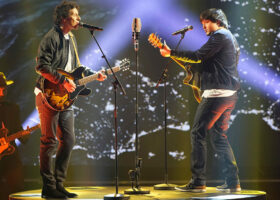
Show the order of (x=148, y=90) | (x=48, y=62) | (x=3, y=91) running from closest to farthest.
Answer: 1. (x=48, y=62)
2. (x=3, y=91)
3. (x=148, y=90)

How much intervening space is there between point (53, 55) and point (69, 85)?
30 centimetres

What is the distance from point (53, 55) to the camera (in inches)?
145

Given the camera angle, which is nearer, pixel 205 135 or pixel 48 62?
pixel 48 62

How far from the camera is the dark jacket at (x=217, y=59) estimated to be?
4.04 meters

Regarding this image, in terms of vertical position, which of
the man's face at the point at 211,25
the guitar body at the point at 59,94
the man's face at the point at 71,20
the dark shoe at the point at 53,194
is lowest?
the dark shoe at the point at 53,194

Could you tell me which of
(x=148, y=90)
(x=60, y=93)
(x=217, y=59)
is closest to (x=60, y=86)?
(x=60, y=93)

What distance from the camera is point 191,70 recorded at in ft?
14.0

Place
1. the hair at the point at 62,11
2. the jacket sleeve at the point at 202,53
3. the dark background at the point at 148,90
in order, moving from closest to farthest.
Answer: the hair at the point at 62,11, the jacket sleeve at the point at 202,53, the dark background at the point at 148,90

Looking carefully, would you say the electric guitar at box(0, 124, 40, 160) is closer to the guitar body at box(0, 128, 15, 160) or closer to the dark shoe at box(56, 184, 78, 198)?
the guitar body at box(0, 128, 15, 160)

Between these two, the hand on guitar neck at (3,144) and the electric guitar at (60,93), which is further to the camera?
the hand on guitar neck at (3,144)

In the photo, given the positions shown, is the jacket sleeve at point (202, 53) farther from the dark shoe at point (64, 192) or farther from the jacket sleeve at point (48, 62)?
the dark shoe at point (64, 192)

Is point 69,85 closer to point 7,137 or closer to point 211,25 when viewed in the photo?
point 211,25

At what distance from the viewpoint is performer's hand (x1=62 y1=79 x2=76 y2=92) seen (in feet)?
12.0

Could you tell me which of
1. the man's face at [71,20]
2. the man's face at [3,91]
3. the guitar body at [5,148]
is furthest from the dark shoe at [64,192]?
the man's face at [3,91]
